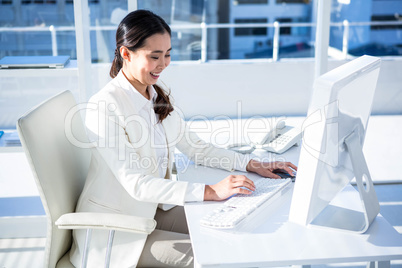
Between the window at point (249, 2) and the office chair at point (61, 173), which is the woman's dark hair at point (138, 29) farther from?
the window at point (249, 2)

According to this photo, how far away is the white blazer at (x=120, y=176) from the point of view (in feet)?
5.40

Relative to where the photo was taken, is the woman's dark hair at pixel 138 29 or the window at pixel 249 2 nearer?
the woman's dark hair at pixel 138 29

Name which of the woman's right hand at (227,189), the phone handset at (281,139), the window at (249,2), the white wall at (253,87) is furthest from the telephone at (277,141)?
the window at (249,2)

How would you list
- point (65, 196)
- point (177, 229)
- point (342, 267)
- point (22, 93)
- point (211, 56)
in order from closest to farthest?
point (65, 196), point (177, 229), point (342, 267), point (22, 93), point (211, 56)

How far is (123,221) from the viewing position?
4.67 ft

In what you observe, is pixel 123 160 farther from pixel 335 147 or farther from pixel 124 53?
pixel 335 147

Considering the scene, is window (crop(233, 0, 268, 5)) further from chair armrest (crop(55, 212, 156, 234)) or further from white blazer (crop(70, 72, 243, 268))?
chair armrest (crop(55, 212, 156, 234))

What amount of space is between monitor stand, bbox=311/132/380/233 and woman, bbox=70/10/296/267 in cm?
28

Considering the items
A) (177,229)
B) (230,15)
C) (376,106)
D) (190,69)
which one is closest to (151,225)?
(177,229)

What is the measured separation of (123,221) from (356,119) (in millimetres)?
738

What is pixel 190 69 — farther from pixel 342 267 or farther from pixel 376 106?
pixel 342 267

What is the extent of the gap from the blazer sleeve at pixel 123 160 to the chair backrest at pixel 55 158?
13 cm

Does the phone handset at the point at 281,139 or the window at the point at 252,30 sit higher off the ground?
the window at the point at 252,30

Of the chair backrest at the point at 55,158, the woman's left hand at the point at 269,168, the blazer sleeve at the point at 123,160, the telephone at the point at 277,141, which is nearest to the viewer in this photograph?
the chair backrest at the point at 55,158
